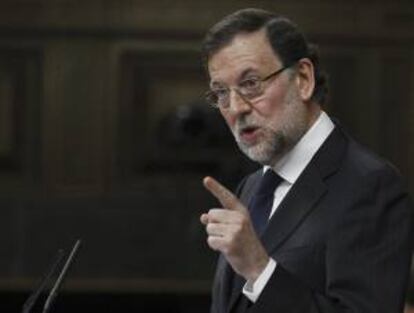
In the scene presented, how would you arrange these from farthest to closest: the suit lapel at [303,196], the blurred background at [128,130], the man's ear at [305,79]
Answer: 1. the blurred background at [128,130]
2. the man's ear at [305,79]
3. the suit lapel at [303,196]

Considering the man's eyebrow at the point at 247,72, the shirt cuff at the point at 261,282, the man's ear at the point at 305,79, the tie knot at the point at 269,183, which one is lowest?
the shirt cuff at the point at 261,282

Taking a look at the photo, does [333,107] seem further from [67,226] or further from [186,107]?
[67,226]

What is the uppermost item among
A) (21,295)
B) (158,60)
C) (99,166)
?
Result: (158,60)

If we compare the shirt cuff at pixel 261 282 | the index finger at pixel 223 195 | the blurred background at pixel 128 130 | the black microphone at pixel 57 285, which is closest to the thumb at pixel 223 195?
the index finger at pixel 223 195

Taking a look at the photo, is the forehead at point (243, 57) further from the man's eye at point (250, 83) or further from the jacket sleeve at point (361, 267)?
the jacket sleeve at point (361, 267)

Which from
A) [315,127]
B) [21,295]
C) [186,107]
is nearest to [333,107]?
[186,107]

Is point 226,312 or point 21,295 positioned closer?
point 226,312

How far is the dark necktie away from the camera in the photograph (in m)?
2.64

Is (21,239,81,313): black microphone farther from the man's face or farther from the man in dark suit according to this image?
the man's face

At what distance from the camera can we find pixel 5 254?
6945 millimetres

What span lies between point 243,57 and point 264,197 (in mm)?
338

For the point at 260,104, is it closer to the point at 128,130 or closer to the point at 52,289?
→ the point at 52,289

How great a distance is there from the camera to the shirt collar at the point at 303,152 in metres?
2.59

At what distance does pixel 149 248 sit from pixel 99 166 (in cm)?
57
